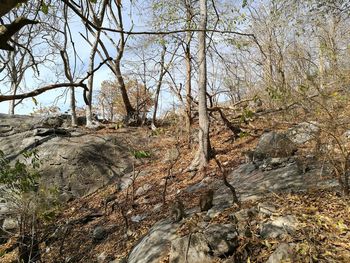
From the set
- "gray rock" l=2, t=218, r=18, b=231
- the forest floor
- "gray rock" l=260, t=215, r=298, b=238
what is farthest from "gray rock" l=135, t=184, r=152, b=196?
"gray rock" l=260, t=215, r=298, b=238

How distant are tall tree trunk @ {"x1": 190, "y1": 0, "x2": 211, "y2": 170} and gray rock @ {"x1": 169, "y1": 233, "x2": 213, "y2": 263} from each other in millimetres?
4534

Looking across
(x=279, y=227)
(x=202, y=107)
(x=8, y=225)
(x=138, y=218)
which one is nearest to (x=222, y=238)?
(x=279, y=227)

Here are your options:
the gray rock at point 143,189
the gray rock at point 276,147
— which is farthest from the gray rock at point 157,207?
the gray rock at point 276,147

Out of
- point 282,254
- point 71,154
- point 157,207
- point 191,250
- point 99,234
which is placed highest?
point 71,154

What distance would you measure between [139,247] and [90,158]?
640 centimetres

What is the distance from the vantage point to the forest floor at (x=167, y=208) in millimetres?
3572

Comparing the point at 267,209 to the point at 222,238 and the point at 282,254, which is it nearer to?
the point at 222,238

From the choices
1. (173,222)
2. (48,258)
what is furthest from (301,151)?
(48,258)

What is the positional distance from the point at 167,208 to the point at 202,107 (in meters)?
3.18

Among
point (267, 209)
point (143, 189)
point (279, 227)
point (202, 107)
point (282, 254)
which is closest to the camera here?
point (282, 254)

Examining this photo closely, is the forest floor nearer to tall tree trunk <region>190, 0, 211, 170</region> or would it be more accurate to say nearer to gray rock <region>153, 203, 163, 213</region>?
gray rock <region>153, 203, 163, 213</region>

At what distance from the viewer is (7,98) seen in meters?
1.74

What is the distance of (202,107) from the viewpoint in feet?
28.8

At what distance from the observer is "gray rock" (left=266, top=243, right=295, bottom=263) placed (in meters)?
3.30
